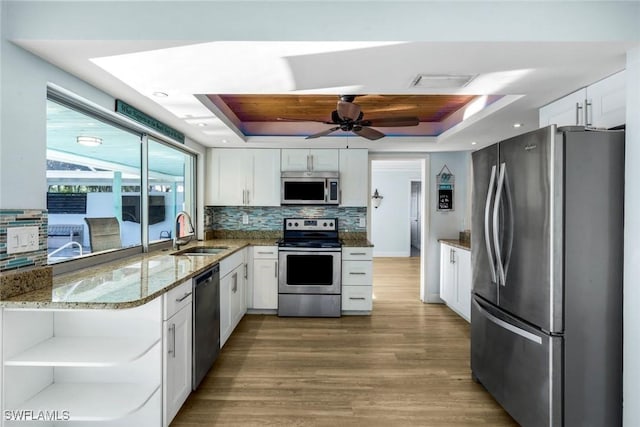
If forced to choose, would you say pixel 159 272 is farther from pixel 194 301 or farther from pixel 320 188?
pixel 320 188

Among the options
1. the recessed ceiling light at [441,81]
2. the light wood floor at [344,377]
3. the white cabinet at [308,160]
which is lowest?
the light wood floor at [344,377]

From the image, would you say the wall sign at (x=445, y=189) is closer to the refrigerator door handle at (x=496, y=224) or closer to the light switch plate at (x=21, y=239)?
the refrigerator door handle at (x=496, y=224)

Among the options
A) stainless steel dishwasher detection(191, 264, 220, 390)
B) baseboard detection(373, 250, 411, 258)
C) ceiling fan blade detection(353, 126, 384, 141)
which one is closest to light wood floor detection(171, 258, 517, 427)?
stainless steel dishwasher detection(191, 264, 220, 390)

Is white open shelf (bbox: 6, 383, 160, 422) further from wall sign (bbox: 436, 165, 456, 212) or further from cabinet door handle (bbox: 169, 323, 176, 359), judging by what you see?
wall sign (bbox: 436, 165, 456, 212)

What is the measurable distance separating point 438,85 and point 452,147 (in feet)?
7.82

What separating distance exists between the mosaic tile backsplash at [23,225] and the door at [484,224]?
8.73ft

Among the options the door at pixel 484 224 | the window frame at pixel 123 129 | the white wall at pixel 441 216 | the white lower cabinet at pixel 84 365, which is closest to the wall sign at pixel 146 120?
the window frame at pixel 123 129

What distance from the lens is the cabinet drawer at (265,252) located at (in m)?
4.10

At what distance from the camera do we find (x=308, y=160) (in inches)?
172

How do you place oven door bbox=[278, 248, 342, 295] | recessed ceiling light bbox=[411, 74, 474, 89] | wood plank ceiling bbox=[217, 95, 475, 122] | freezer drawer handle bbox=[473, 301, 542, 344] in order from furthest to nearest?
oven door bbox=[278, 248, 342, 295], wood plank ceiling bbox=[217, 95, 475, 122], recessed ceiling light bbox=[411, 74, 474, 89], freezer drawer handle bbox=[473, 301, 542, 344]

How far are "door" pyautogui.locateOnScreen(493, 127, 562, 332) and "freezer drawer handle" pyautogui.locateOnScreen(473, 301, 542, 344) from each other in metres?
0.08

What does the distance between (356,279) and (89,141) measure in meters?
2.98

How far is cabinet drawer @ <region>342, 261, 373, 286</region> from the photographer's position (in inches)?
160

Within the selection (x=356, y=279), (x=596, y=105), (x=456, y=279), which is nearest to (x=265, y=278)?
(x=356, y=279)
